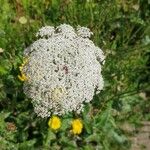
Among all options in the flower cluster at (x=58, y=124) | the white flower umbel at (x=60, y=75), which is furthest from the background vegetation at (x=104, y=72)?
the white flower umbel at (x=60, y=75)

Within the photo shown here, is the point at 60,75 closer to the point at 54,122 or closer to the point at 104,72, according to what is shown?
the point at 54,122

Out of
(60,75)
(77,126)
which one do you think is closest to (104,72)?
(77,126)

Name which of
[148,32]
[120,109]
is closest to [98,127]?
[120,109]

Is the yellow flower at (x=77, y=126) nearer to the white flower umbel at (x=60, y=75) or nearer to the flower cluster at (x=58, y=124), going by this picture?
the flower cluster at (x=58, y=124)

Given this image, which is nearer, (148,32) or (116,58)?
(116,58)

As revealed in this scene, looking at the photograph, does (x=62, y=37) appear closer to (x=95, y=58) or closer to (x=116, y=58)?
(x=95, y=58)

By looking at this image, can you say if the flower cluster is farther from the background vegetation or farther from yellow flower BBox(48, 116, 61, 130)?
the background vegetation
